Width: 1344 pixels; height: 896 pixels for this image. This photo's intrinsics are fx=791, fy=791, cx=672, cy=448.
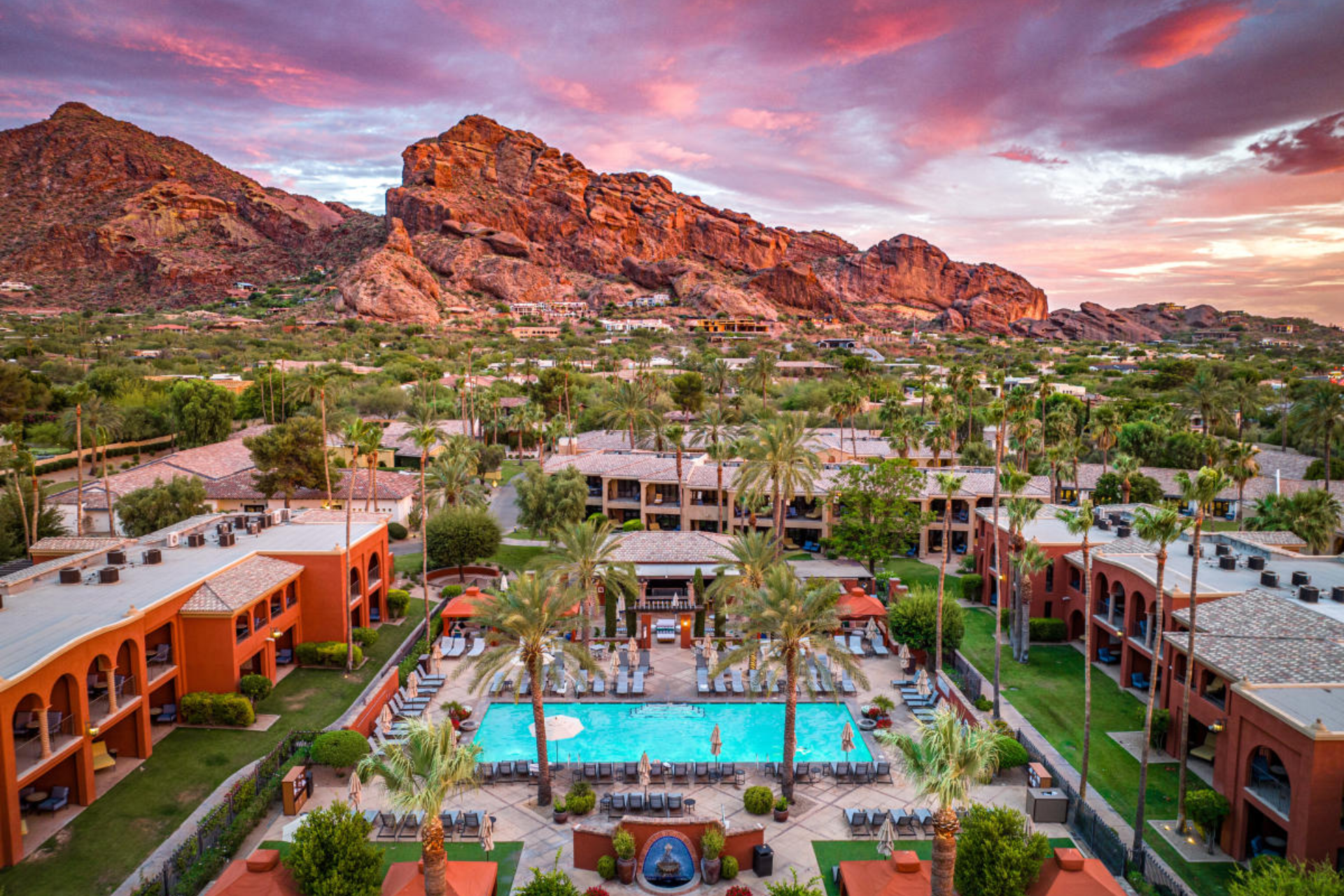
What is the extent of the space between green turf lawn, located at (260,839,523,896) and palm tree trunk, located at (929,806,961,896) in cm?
1007

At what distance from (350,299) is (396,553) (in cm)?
13043

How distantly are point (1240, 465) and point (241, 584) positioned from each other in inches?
1876

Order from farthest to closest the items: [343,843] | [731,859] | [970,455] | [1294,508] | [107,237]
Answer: [107,237] → [970,455] → [1294,508] → [731,859] → [343,843]

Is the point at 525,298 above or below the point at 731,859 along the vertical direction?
above

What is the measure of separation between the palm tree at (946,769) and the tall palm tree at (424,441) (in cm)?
2252

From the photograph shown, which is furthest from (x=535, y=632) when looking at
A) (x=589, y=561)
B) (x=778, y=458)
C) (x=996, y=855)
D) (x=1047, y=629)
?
(x=1047, y=629)

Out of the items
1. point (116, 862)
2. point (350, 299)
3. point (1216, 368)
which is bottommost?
point (116, 862)

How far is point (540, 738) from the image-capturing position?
22.4 m

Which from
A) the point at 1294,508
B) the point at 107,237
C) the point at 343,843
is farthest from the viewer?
the point at 107,237

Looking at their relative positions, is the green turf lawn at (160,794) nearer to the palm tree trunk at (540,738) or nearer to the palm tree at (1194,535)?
the palm tree trunk at (540,738)

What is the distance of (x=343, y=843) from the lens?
1650 centimetres

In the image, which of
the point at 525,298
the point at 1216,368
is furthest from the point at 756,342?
the point at 1216,368

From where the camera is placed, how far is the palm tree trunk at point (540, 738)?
2233 centimetres

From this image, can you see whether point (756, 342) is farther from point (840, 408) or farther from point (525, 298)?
point (840, 408)
